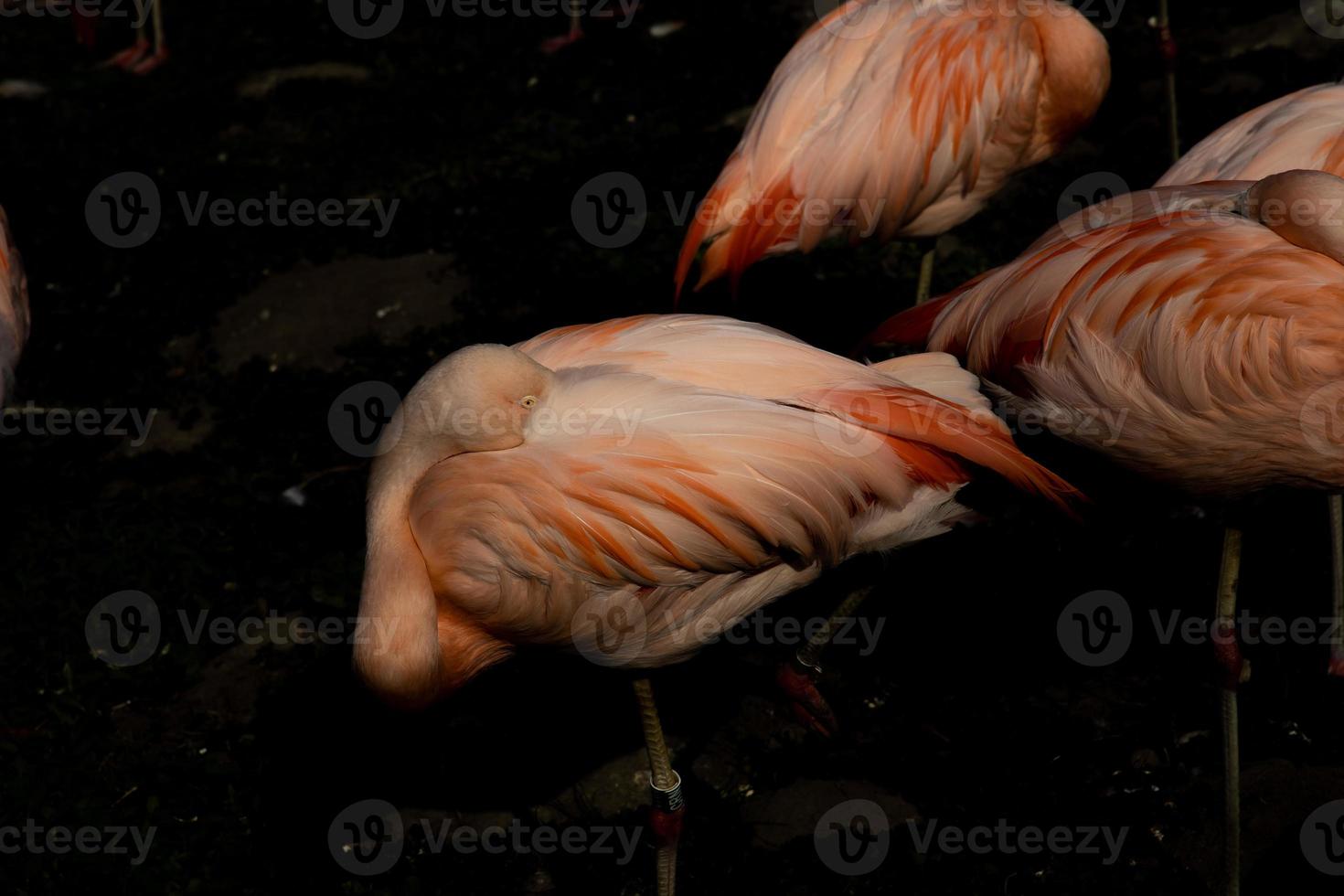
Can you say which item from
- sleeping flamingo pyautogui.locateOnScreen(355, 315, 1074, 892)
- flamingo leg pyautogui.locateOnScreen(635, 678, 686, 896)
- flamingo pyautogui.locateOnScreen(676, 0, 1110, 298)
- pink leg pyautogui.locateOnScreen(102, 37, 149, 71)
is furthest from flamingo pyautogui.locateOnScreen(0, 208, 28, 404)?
pink leg pyautogui.locateOnScreen(102, 37, 149, 71)

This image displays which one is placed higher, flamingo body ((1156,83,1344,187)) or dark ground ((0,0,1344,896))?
flamingo body ((1156,83,1344,187))

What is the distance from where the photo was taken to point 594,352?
2.99 m

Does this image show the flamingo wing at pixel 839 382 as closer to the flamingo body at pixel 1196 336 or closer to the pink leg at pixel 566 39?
the flamingo body at pixel 1196 336

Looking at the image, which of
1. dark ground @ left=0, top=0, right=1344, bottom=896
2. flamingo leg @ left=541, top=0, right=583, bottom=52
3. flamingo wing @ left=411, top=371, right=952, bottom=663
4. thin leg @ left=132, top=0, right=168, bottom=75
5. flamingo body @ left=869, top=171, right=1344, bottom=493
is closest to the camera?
flamingo body @ left=869, top=171, right=1344, bottom=493

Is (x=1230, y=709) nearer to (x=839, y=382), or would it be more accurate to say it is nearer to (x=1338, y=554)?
(x=1338, y=554)

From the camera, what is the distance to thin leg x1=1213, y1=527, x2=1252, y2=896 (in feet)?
9.14

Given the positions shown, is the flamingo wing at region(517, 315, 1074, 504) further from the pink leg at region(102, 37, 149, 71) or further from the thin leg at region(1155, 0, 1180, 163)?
the pink leg at region(102, 37, 149, 71)

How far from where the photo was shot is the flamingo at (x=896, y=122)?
3.95m

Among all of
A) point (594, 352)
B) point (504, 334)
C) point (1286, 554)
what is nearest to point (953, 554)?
point (1286, 554)

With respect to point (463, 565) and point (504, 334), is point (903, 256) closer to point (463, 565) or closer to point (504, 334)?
point (504, 334)

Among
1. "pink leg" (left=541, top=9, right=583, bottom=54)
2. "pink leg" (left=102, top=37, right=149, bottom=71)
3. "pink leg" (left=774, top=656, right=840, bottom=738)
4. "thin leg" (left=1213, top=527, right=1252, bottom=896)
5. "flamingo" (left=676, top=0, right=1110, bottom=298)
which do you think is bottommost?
"pink leg" (left=774, top=656, right=840, bottom=738)

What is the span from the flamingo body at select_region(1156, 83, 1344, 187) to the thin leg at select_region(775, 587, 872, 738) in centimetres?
138

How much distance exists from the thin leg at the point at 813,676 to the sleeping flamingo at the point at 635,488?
0.51m

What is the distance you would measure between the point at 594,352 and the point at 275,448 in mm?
2289
